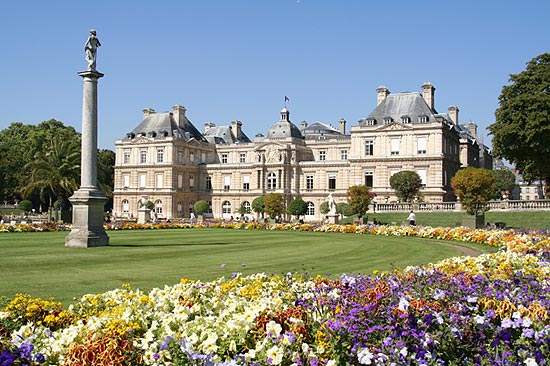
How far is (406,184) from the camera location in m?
60.0

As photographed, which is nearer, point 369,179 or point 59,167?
point 59,167

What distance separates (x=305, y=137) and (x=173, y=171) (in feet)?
62.6

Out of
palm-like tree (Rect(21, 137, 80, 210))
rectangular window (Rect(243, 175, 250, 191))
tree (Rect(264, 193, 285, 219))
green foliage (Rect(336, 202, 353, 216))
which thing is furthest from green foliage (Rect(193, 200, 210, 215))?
palm-like tree (Rect(21, 137, 80, 210))

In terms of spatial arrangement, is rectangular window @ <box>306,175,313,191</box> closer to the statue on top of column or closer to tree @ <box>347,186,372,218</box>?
tree @ <box>347,186,372,218</box>

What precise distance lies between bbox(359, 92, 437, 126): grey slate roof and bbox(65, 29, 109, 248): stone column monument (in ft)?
164

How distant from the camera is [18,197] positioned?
83188mm

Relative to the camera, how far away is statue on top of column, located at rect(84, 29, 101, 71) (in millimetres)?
21891

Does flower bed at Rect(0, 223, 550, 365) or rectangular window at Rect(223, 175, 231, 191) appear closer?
flower bed at Rect(0, 223, 550, 365)

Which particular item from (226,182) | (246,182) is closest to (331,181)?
(246,182)

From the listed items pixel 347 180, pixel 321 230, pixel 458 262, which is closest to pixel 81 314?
pixel 458 262

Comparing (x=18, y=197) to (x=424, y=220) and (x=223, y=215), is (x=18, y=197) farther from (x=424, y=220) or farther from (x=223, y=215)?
(x=424, y=220)

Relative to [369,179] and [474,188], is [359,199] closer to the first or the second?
[474,188]

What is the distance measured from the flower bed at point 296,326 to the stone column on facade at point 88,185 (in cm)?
1422

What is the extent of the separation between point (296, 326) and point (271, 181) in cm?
7208
